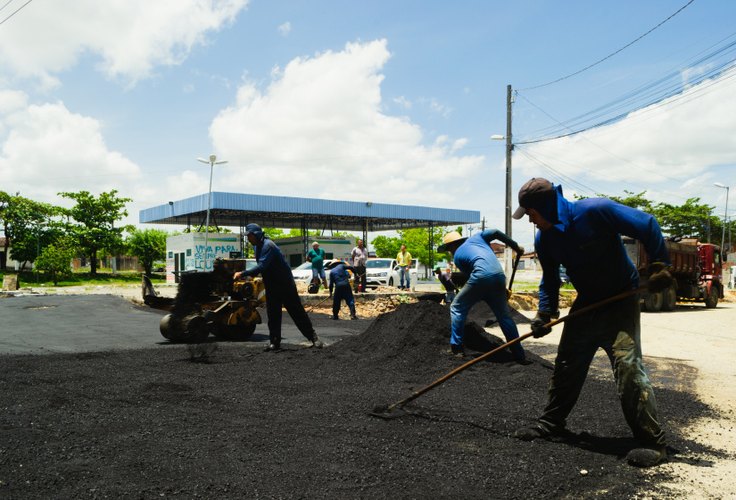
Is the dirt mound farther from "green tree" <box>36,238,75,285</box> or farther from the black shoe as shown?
"green tree" <box>36,238,75,285</box>

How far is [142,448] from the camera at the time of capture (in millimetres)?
3701

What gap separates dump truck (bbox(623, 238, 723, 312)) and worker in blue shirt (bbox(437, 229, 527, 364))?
40.7ft

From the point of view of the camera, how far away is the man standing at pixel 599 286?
141 inches

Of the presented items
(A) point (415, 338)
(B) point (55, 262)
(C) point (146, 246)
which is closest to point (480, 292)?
(A) point (415, 338)

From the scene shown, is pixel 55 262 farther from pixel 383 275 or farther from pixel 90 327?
pixel 90 327

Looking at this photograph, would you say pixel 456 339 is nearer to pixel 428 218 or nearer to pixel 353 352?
pixel 353 352

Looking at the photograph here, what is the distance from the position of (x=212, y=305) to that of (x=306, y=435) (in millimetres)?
5762

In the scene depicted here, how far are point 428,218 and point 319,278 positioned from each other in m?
24.8

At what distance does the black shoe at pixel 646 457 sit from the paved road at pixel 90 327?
6.66 m

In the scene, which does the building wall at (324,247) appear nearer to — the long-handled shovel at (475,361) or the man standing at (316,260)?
the man standing at (316,260)

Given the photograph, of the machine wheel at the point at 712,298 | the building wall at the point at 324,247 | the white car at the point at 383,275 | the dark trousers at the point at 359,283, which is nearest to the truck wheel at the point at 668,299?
the machine wheel at the point at 712,298

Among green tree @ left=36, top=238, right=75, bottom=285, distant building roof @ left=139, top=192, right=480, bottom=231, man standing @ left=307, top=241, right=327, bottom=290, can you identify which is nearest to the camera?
man standing @ left=307, top=241, right=327, bottom=290

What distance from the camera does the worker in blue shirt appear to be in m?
6.82

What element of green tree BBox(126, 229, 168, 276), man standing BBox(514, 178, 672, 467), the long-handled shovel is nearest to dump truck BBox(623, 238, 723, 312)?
the long-handled shovel
